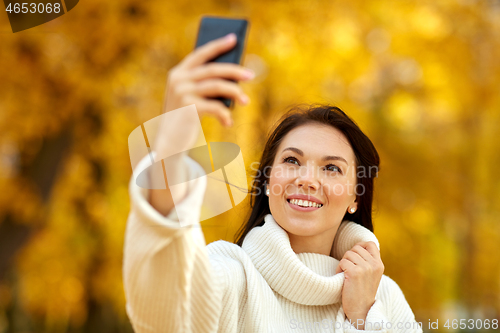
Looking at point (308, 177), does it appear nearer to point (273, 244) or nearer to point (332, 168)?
point (332, 168)

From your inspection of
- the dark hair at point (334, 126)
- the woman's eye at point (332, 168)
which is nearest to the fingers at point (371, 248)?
the dark hair at point (334, 126)

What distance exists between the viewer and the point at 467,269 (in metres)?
6.82

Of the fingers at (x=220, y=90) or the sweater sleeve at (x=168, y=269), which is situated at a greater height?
the fingers at (x=220, y=90)

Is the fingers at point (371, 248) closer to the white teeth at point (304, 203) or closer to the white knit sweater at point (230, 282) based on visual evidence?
the white knit sweater at point (230, 282)

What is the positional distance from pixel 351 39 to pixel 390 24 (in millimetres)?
518

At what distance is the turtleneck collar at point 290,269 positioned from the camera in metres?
1.83

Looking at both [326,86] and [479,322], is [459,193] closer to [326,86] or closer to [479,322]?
[479,322]

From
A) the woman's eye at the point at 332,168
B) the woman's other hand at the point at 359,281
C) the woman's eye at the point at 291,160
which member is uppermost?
the woman's eye at the point at 291,160

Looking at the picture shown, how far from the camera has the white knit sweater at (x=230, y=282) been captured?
3.94 feet

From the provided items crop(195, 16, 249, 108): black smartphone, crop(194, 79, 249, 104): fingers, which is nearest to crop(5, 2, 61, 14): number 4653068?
crop(195, 16, 249, 108): black smartphone

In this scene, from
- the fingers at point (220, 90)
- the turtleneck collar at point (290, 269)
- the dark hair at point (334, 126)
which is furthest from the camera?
the dark hair at point (334, 126)

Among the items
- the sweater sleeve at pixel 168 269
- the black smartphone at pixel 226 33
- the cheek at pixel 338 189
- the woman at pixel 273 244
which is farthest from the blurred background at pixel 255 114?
the black smartphone at pixel 226 33

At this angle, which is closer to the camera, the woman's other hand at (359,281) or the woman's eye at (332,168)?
the woman's other hand at (359,281)

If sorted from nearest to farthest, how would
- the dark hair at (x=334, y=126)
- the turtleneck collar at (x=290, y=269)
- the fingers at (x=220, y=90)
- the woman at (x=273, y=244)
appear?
the fingers at (x=220, y=90), the woman at (x=273, y=244), the turtleneck collar at (x=290, y=269), the dark hair at (x=334, y=126)
